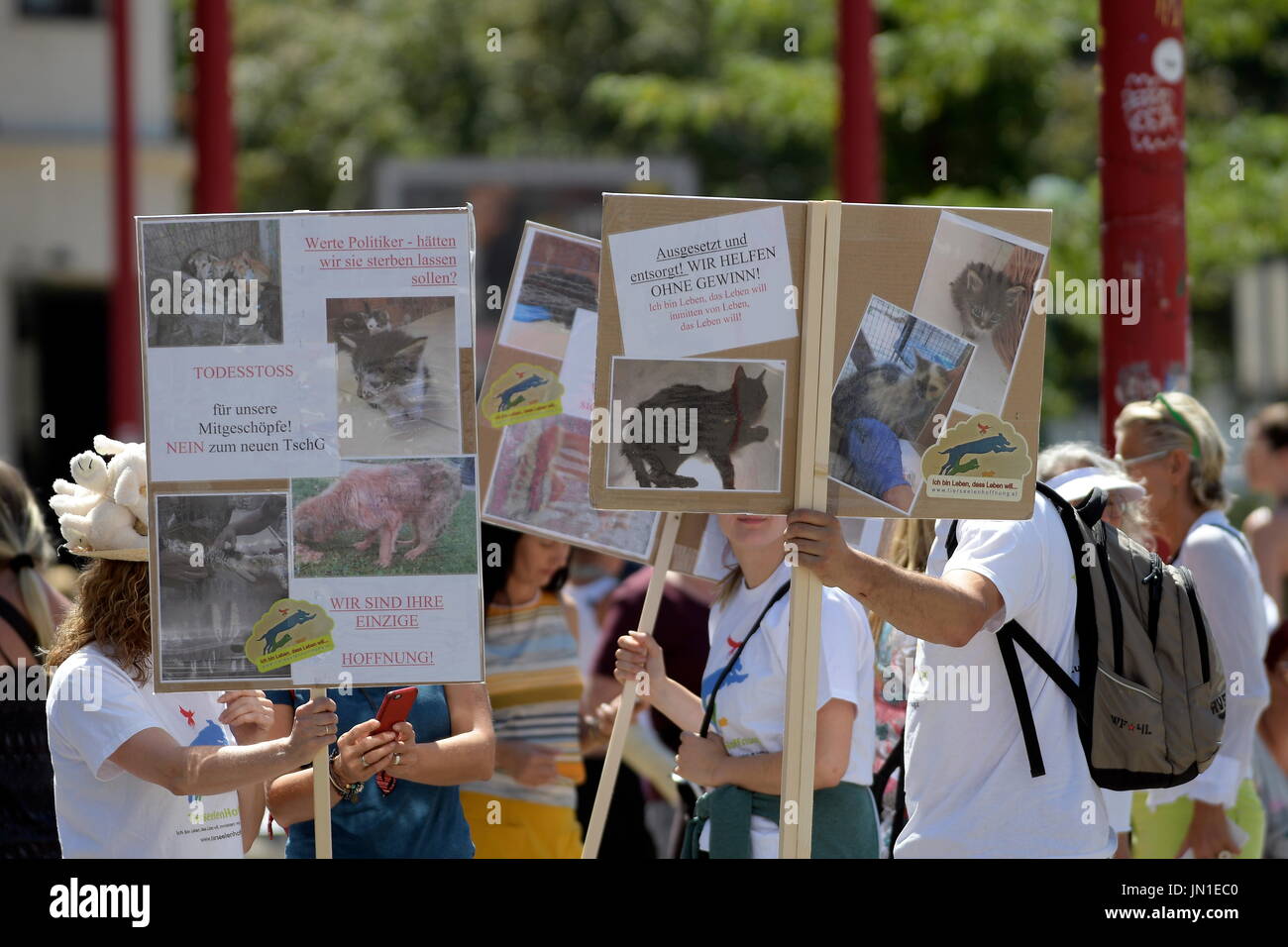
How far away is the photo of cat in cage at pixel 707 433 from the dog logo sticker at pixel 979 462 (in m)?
0.32

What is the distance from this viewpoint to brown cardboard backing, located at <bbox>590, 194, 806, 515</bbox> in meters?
3.21

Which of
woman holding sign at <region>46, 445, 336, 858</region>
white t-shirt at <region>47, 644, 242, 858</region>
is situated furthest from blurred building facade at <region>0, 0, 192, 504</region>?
white t-shirt at <region>47, 644, 242, 858</region>

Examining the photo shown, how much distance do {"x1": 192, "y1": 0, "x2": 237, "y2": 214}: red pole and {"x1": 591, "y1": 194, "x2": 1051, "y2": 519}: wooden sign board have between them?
4.49 m

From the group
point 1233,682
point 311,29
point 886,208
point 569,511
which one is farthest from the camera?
point 311,29

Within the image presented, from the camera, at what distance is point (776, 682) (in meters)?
3.60

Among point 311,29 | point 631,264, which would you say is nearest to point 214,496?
point 631,264

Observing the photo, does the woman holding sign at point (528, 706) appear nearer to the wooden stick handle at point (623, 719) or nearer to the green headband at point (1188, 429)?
the wooden stick handle at point (623, 719)

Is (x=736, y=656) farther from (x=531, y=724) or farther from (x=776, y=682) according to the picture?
(x=531, y=724)

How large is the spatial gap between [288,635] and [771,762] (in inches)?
41.8

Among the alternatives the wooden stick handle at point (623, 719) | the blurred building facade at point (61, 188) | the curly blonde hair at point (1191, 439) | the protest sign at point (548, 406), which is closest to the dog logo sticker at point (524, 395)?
the protest sign at point (548, 406)

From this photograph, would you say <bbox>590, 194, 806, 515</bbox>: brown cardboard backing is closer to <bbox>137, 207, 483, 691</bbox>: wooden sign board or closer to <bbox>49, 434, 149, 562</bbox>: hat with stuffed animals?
<bbox>137, 207, 483, 691</bbox>: wooden sign board
